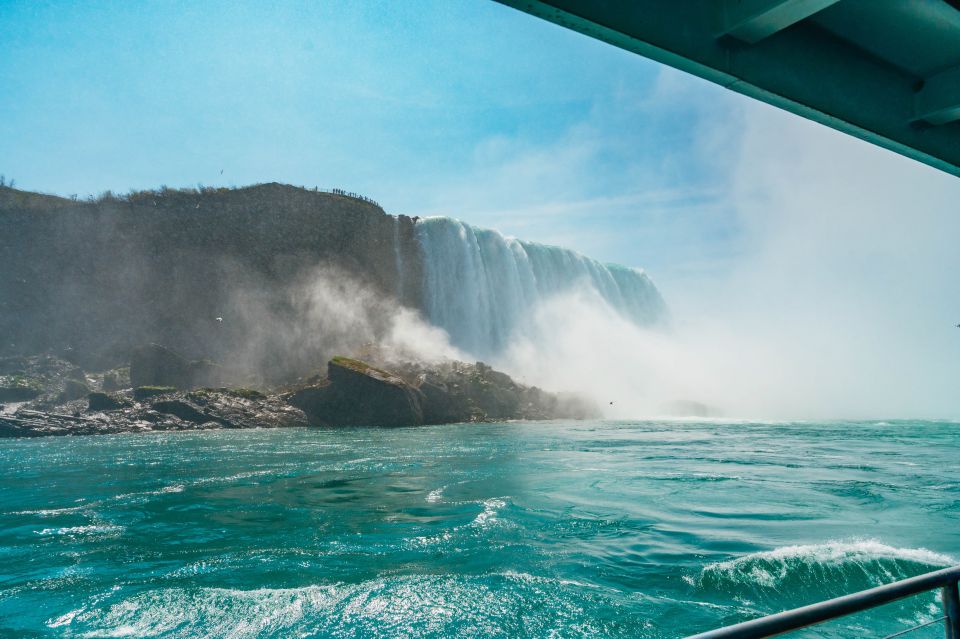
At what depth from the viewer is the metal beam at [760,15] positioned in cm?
275

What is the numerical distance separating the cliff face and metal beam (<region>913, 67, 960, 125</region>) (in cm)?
4944

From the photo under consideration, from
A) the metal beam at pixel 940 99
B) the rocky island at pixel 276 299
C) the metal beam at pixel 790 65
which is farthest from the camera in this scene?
the rocky island at pixel 276 299

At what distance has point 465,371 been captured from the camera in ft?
135

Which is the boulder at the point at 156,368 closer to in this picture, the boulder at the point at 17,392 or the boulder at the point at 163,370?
the boulder at the point at 163,370

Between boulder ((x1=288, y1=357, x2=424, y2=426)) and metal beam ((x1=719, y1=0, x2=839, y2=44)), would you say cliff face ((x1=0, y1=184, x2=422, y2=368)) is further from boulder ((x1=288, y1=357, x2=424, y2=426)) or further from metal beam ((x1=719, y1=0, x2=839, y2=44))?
metal beam ((x1=719, y1=0, x2=839, y2=44))

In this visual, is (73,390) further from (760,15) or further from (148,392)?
(760,15)

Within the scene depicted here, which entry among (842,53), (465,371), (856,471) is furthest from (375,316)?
(842,53)

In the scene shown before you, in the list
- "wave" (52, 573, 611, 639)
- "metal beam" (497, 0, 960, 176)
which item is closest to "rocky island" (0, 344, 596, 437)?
"wave" (52, 573, 611, 639)

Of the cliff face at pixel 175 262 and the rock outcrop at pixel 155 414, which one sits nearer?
the rock outcrop at pixel 155 414

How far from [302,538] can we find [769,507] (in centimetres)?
889

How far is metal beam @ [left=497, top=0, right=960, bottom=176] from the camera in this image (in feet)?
8.99

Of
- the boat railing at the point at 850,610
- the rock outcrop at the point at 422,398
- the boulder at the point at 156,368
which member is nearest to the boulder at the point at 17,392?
the boulder at the point at 156,368

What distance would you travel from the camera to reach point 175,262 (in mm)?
50562

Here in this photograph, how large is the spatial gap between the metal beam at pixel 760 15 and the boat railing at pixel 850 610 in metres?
2.55
